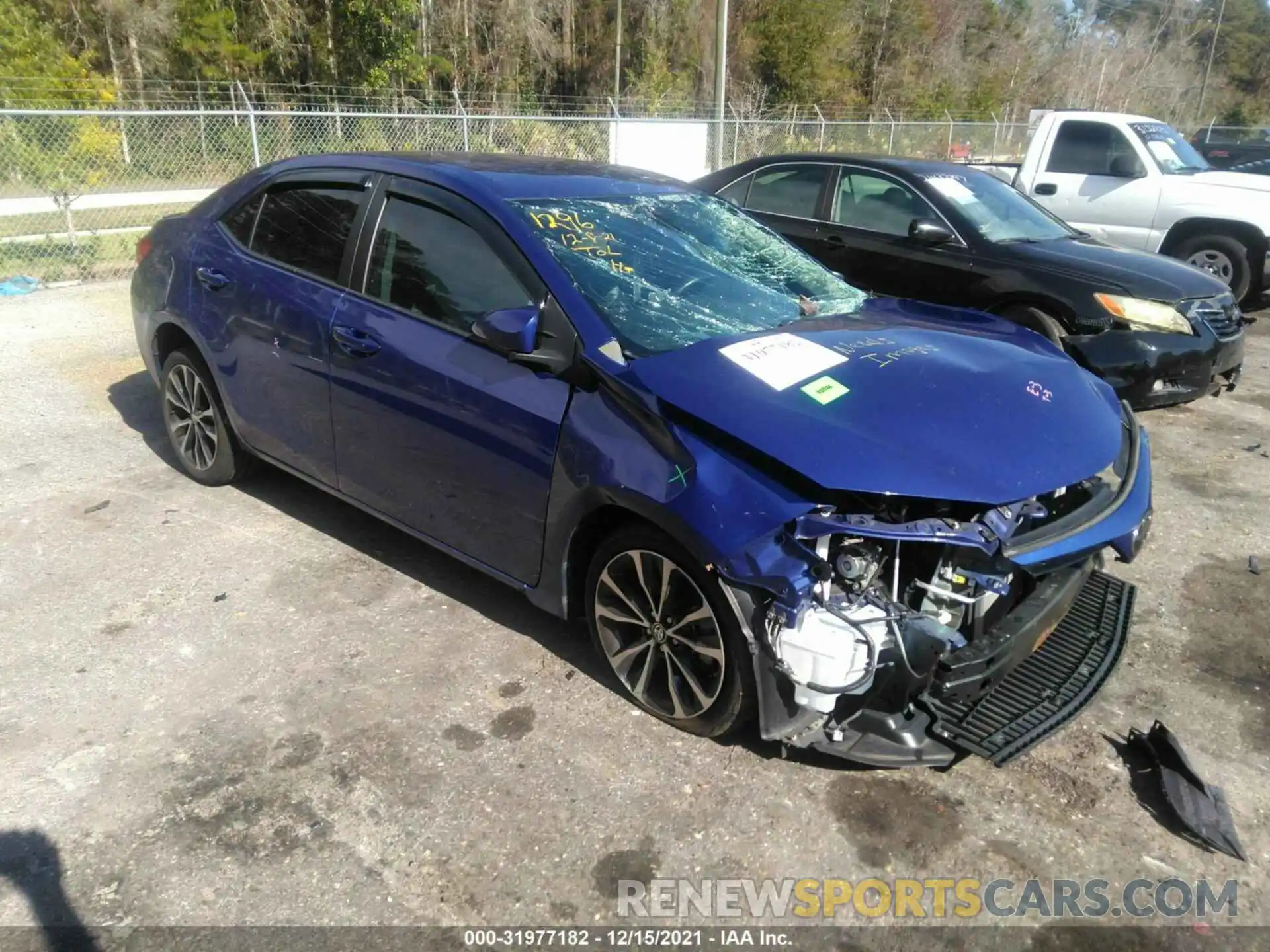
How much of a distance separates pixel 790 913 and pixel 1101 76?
59533 mm

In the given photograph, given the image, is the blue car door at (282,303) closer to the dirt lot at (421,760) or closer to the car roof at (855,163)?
the dirt lot at (421,760)

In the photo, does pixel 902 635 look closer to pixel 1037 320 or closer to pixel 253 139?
pixel 1037 320

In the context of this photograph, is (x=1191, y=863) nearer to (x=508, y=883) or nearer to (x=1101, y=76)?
(x=508, y=883)

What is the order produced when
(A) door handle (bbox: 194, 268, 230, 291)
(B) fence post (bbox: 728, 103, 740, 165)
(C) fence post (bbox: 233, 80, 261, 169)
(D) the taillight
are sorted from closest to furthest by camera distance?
(A) door handle (bbox: 194, 268, 230, 291) → (D) the taillight → (C) fence post (bbox: 233, 80, 261, 169) → (B) fence post (bbox: 728, 103, 740, 165)

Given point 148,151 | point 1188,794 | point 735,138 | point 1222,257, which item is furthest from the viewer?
point 735,138

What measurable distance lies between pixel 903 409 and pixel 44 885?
8.76ft

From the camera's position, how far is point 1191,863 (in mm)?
2654

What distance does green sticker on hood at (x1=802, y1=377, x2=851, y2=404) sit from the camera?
2.81 metres

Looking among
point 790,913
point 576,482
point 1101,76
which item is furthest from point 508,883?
point 1101,76

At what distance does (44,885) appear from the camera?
8.04 ft

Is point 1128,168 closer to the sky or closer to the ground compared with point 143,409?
closer to the sky

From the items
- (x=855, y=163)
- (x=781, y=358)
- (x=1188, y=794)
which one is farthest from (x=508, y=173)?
(x=855, y=163)

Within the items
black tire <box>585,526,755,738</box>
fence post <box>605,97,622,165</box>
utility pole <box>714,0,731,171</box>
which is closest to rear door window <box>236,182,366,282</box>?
black tire <box>585,526,755,738</box>

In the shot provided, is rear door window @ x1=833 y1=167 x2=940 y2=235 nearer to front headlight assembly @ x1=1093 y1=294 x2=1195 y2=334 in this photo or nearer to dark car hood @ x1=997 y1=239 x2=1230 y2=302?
dark car hood @ x1=997 y1=239 x2=1230 y2=302
